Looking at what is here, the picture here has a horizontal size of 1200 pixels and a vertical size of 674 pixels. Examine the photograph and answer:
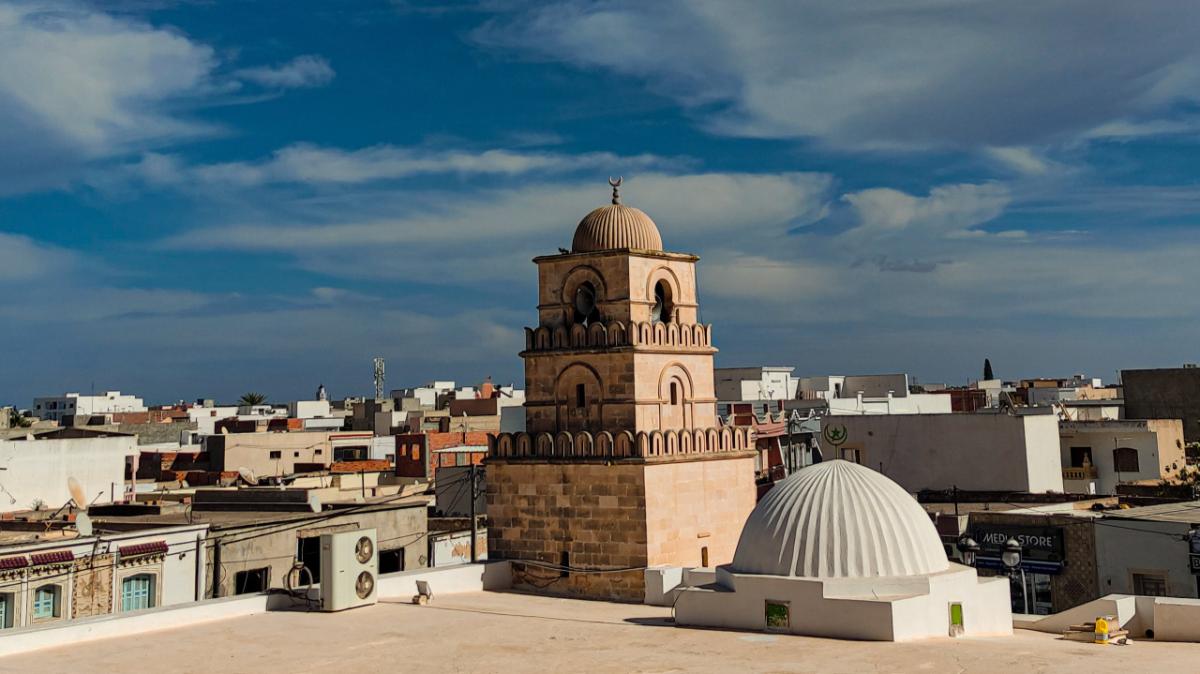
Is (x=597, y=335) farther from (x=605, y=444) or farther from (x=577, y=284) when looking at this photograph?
(x=605, y=444)

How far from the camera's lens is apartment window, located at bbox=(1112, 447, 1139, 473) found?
42719 mm

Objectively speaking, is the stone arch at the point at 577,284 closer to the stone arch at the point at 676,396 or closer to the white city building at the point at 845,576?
the stone arch at the point at 676,396

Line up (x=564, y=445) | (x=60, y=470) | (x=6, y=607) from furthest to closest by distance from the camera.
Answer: (x=60, y=470)
(x=564, y=445)
(x=6, y=607)

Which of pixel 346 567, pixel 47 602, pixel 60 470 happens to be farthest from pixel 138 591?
pixel 60 470

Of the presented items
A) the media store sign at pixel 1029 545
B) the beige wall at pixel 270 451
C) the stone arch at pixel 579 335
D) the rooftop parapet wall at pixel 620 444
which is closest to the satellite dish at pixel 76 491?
the beige wall at pixel 270 451

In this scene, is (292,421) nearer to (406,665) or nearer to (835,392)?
(835,392)

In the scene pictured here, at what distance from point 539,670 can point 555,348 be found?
9.84 metres

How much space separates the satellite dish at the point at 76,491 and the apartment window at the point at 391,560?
43.0 ft

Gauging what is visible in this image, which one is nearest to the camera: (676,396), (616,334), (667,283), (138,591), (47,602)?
(47,602)

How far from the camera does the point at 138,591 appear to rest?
75.6ft

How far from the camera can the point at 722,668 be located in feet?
52.2

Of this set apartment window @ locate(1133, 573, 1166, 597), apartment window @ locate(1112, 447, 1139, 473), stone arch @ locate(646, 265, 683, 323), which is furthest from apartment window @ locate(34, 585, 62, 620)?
apartment window @ locate(1112, 447, 1139, 473)

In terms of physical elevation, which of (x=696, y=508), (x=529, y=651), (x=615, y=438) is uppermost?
(x=615, y=438)

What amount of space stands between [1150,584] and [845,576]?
39.9 ft
